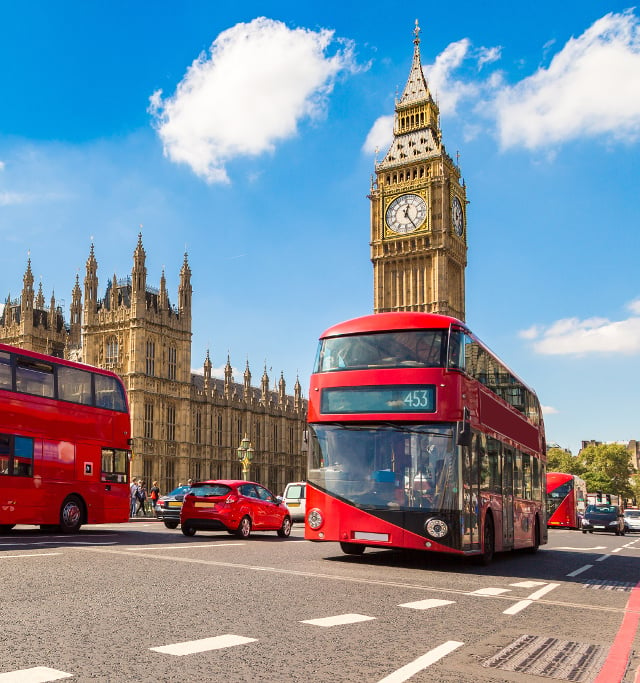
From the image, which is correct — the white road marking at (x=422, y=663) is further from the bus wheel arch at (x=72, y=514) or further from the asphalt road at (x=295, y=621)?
the bus wheel arch at (x=72, y=514)

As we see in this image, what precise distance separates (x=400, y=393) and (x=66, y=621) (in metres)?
6.97

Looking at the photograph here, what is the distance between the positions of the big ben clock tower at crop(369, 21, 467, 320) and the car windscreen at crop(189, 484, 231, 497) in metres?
57.6

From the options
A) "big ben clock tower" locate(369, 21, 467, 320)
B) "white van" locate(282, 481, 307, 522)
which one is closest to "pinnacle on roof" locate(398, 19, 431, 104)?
"big ben clock tower" locate(369, 21, 467, 320)

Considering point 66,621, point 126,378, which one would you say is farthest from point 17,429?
point 126,378

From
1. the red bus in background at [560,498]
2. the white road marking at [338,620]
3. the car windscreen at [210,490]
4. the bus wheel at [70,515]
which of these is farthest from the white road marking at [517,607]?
the red bus in background at [560,498]

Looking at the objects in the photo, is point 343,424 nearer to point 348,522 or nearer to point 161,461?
point 348,522

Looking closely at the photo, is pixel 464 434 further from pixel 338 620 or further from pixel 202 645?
pixel 202 645

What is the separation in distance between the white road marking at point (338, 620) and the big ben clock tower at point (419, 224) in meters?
68.2

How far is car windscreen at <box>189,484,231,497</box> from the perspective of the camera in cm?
1817

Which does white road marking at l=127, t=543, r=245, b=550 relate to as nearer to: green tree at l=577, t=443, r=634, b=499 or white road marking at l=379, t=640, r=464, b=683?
white road marking at l=379, t=640, r=464, b=683

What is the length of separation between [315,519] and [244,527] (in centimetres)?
633

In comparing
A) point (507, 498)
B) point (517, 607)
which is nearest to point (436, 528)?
point (517, 607)

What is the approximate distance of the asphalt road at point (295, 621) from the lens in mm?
4992

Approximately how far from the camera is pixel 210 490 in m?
18.2
